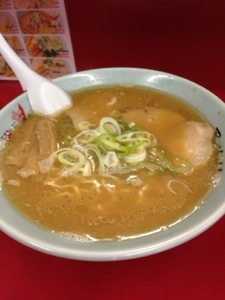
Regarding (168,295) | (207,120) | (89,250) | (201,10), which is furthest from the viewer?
(201,10)

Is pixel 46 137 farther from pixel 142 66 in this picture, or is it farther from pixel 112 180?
pixel 142 66

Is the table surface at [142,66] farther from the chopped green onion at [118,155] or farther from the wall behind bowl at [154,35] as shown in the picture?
the chopped green onion at [118,155]

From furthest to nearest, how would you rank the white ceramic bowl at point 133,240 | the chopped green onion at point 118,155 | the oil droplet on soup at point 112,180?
the chopped green onion at point 118,155 < the oil droplet on soup at point 112,180 < the white ceramic bowl at point 133,240

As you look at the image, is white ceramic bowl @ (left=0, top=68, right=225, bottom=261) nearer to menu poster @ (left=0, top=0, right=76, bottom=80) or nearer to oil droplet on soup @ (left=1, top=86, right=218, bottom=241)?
oil droplet on soup @ (left=1, top=86, right=218, bottom=241)

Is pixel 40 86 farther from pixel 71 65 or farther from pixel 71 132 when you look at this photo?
pixel 71 65

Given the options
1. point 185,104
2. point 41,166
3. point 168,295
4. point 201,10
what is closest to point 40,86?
point 41,166

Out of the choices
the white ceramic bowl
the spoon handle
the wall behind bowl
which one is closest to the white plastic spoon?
the spoon handle

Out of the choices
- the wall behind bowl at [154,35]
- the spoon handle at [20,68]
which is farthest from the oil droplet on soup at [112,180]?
the wall behind bowl at [154,35]
